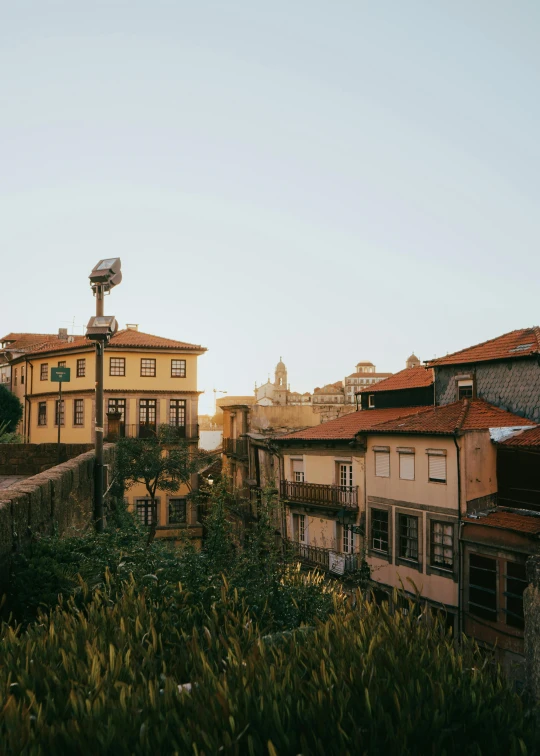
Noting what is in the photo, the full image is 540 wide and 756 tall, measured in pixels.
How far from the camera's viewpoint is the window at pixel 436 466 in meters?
24.6

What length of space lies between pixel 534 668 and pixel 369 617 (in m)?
1.48

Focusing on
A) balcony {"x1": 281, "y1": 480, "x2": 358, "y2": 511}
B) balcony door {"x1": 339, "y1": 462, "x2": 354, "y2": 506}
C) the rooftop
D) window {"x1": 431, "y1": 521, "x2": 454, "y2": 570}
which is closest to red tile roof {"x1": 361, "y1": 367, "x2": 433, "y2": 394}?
balcony door {"x1": 339, "y1": 462, "x2": 354, "y2": 506}

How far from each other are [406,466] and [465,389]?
5.43 metres

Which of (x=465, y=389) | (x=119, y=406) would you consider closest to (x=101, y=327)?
(x=465, y=389)

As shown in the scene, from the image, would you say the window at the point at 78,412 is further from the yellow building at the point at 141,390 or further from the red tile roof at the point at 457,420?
the red tile roof at the point at 457,420

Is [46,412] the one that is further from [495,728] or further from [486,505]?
[495,728]

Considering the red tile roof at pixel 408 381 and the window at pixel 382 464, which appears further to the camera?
the red tile roof at pixel 408 381

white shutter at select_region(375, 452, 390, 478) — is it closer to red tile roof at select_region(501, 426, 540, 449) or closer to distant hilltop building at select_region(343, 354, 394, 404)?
red tile roof at select_region(501, 426, 540, 449)

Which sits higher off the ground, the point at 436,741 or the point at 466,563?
the point at 436,741

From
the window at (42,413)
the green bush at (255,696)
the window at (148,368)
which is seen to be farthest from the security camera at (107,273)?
the window at (42,413)

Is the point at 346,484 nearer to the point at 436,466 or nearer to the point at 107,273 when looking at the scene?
the point at 436,466

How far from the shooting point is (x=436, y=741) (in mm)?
3934

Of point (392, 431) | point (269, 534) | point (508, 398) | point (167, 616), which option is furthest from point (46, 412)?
point (167, 616)

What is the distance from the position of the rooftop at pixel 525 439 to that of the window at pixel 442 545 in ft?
12.8
